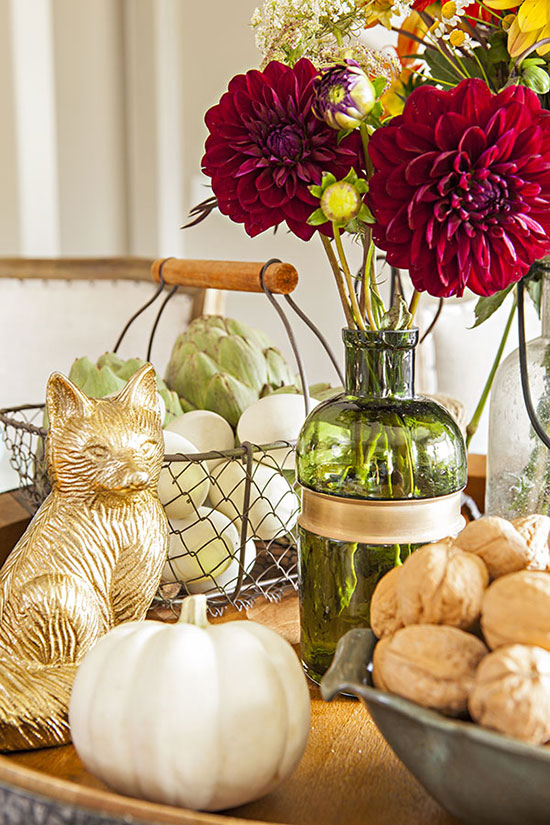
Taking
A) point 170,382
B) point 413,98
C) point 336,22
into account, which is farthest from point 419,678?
point 170,382

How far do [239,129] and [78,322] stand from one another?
39.1 inches

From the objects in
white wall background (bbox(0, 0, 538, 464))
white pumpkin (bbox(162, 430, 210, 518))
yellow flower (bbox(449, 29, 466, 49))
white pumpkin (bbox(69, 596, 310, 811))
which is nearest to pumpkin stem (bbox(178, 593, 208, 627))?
white pumpkin (bbox(69, 596, 310, 811))

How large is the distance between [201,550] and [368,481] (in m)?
0.18

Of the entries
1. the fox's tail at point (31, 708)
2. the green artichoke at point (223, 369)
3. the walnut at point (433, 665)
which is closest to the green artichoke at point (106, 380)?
the green artichoke at point (223, 369)

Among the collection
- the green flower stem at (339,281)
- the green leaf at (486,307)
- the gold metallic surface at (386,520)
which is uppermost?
the green flower stem at (339,281)

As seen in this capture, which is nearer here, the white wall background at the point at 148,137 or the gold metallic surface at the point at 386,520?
the gold metallic surface at the point at 386,520

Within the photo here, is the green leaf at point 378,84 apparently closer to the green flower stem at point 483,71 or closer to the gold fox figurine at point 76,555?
the green flower stem at point 483,71

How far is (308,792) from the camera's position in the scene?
46 cm

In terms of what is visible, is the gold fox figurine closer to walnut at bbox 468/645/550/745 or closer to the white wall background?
walnut at bbox 468/645/550/745

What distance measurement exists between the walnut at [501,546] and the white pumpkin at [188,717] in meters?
0.11

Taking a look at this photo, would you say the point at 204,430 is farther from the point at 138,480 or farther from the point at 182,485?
the point at 138,480

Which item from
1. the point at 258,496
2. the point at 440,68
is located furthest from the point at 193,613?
the point at 440,68

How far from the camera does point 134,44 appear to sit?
2873mm

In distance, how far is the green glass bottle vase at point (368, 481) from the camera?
21.9 inches
